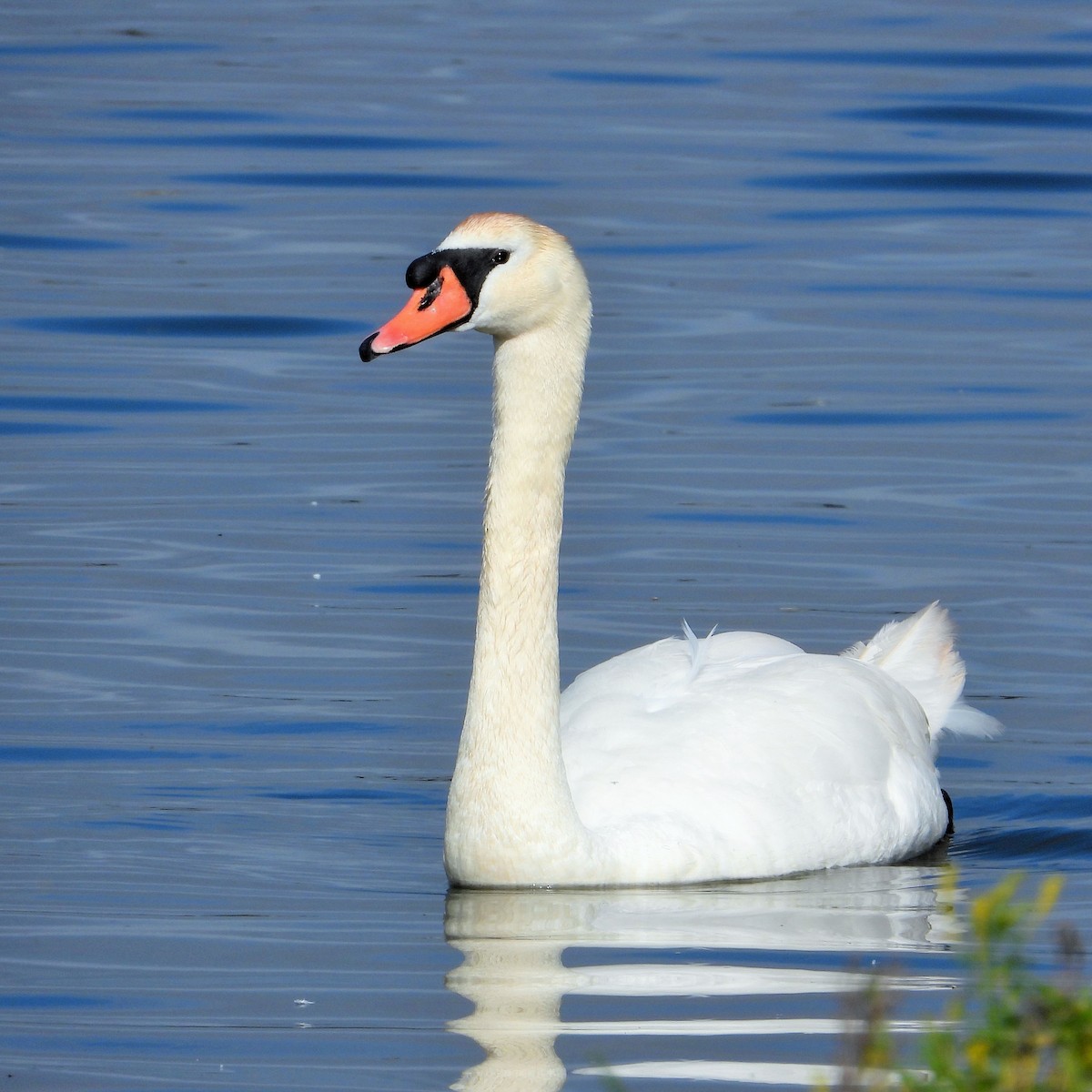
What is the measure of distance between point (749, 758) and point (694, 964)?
115 cm

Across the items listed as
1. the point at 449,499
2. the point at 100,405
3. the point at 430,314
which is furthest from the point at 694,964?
the point at 100,405

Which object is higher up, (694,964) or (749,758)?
(749,758)

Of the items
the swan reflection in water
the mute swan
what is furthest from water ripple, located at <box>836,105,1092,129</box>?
the swan reflection in water

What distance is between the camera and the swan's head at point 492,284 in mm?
6535

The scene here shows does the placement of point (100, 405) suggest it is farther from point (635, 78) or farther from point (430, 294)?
point (635, 78)

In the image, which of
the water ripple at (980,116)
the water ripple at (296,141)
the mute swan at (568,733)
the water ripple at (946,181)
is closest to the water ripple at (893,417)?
the mute swan at (568,733)

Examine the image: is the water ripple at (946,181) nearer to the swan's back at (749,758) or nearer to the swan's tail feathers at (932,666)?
the swan's tail feathers at (932,666)

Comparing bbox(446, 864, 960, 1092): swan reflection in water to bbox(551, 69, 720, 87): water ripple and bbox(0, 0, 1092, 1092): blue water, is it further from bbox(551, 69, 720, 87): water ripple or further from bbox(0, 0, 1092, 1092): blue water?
bbox(551, 69, 720, 87): water ripple

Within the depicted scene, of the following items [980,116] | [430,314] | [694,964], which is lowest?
[694,964]

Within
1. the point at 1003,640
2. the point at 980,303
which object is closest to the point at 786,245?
the point at 980,303

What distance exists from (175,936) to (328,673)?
2791 mm

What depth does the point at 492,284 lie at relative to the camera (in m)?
6.60

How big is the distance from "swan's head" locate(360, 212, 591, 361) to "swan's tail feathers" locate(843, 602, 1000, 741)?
203 cm

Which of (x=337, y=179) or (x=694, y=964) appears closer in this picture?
(x=694, y=964)
